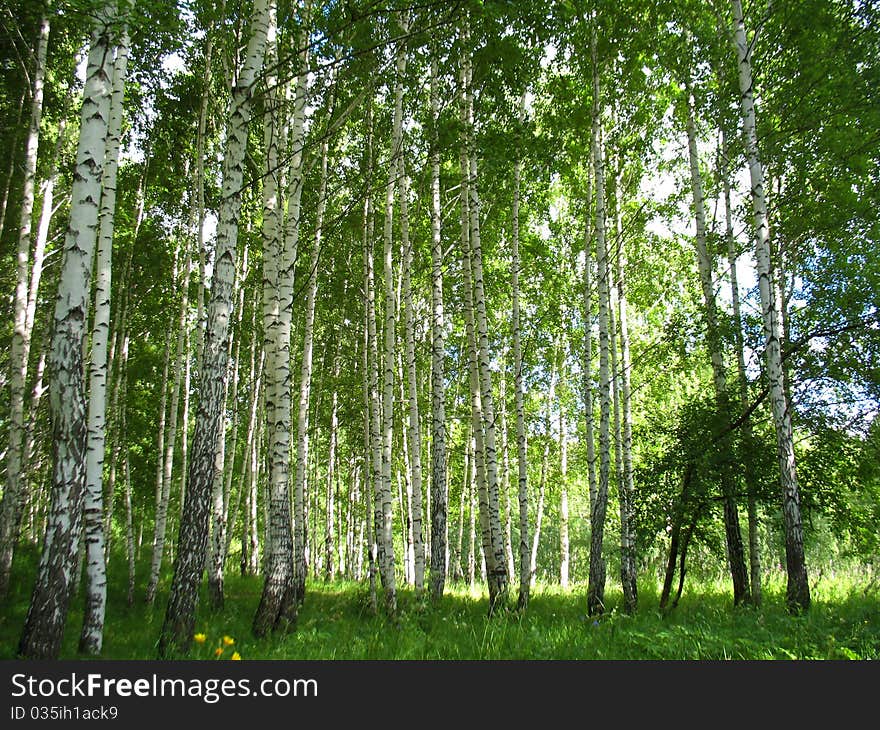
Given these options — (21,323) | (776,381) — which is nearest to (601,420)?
(776,381)

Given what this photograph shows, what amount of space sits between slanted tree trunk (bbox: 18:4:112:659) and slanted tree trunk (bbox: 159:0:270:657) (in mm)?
898

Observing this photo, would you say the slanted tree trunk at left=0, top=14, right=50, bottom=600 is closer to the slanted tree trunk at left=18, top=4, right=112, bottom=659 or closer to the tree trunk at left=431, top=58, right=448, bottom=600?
the slanted tree trunk at left=18, top=4, right=112, bottom=659

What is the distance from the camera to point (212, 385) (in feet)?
17.6

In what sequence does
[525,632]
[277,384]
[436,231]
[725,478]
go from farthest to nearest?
[436,231]
[725,478]
[277,384]
[525,632]

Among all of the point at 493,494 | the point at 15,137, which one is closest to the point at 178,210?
the point at 15,137

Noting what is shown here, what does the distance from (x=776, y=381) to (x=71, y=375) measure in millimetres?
7945

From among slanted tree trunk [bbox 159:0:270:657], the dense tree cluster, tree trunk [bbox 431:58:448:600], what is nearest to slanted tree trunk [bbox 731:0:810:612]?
the dense tree cluster

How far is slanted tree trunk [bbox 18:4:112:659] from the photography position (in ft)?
14.8

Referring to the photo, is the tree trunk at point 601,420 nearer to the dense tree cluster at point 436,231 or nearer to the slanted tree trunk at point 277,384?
the dense tree cluster at point 436,231

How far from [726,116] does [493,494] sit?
25.4ft

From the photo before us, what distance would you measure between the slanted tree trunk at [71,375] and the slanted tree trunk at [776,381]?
7.55 m

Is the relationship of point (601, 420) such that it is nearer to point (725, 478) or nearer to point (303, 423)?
point (725, 478)

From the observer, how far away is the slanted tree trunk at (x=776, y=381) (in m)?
6.40

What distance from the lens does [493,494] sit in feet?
25.7
